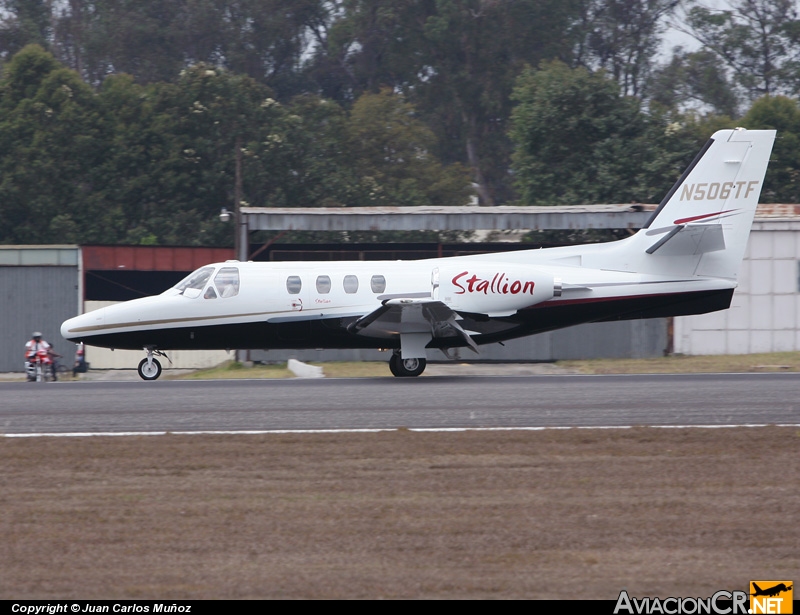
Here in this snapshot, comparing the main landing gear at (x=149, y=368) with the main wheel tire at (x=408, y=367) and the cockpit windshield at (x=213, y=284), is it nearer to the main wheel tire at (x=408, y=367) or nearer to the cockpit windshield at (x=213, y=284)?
the cockpit windshield at (x=213, y=284)

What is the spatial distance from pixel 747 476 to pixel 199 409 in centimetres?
797

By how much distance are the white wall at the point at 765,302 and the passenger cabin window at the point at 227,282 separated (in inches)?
566

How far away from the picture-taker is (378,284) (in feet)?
67.1

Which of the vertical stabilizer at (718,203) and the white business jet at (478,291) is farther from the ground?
the vertical stabilizer at (718,203)

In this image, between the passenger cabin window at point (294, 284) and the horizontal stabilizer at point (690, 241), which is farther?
the passenger cabin window at point (294, 284)

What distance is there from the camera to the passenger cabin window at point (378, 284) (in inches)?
804

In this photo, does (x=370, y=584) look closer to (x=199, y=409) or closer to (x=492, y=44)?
(x=199, y=409)

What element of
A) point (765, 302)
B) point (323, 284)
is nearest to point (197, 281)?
point (323, 284)

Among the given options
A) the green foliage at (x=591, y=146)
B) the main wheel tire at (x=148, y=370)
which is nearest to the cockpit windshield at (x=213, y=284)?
the main wheel tire at (x=148, y=370)

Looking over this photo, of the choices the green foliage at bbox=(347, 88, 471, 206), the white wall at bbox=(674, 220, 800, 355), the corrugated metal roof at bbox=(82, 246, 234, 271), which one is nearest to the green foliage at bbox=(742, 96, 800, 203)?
the green foliage at bbox=(347, 88, 471, 206)

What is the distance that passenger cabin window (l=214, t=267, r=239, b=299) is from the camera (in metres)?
20.5

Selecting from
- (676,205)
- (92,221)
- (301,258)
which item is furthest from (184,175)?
(676,205)

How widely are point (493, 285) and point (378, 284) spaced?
227 cm

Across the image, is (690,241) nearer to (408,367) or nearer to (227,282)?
(408,367)
